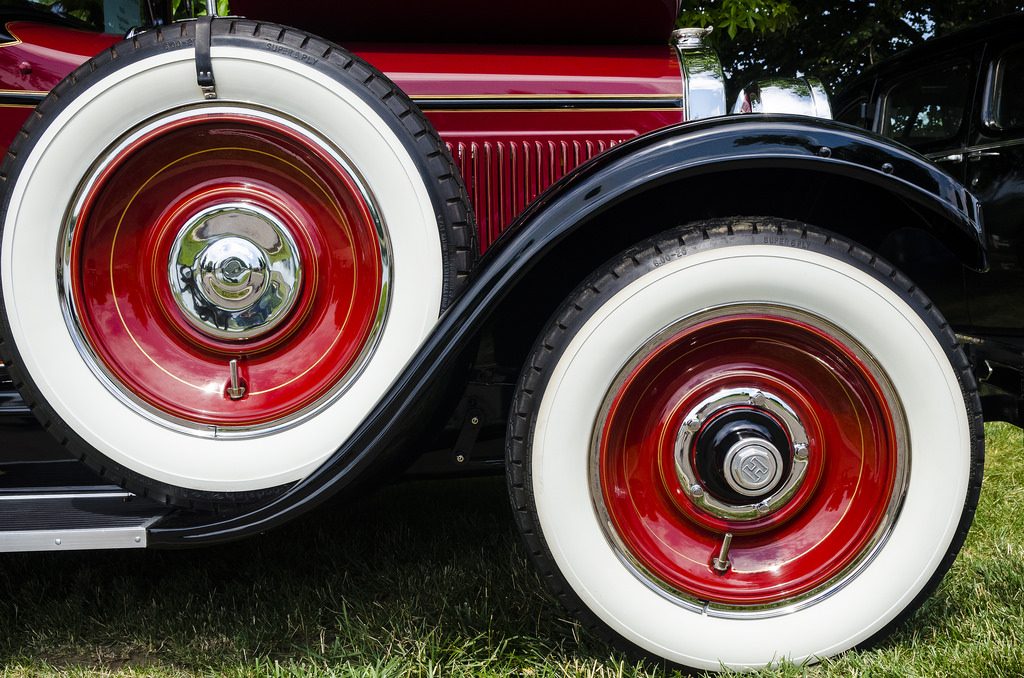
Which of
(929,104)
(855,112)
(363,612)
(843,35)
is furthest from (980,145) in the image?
(843,35)

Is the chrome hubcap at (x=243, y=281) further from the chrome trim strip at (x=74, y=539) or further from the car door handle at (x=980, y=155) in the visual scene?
the car door handle at (x=980, y=155)

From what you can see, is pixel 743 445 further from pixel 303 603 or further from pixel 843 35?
pixel 843 35

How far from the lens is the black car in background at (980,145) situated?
2.98 metres

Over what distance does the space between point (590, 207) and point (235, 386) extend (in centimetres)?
80

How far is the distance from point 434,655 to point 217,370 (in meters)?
0.73

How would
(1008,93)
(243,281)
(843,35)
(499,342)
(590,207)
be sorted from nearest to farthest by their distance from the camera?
(590,207) → (243,281) → (499,342) → (1008,93) → (843,35)

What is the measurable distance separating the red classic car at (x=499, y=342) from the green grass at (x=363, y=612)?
22cm

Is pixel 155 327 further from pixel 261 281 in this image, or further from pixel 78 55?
pixel 78 55

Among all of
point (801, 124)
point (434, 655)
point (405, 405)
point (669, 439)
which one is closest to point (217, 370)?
point (405, 405)

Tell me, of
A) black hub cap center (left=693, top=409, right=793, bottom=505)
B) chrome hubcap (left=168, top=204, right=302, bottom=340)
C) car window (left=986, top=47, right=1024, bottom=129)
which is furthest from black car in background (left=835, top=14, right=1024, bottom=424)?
chrome hubcap (left=168, top=204, right=302, bottom=340)

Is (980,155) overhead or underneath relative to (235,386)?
overhead

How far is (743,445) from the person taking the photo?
51.0 inches

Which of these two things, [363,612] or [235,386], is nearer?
[235,386]

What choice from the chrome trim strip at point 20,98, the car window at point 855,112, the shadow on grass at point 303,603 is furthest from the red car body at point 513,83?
the car window at point 855,112
